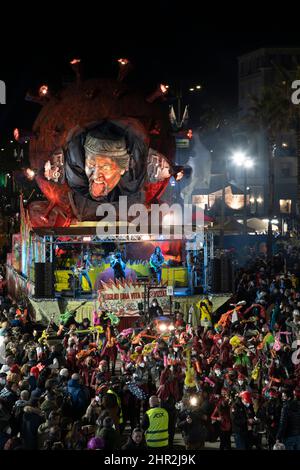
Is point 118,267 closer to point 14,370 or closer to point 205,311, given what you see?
point 205,311

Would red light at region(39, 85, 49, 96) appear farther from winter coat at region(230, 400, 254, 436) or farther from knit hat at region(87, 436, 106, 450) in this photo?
knit hat at region(87, 436, 106, 450)

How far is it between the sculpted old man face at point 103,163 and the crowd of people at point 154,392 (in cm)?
1260

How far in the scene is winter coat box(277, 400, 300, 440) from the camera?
12906mm

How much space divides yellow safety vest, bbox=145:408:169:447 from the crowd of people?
2 cm

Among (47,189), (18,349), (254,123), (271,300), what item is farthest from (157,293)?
(254,123)

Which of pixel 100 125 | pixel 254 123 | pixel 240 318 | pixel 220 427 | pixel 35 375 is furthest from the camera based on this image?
pixel 254 123

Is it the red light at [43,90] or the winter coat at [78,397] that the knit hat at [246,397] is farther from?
the red light at [43,90]

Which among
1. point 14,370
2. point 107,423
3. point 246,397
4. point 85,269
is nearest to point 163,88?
point 85,269

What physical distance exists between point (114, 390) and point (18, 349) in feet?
15.9

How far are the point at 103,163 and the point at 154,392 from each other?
19150 millimetres

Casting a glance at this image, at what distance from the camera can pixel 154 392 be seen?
53.1 feet

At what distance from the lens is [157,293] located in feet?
95.2

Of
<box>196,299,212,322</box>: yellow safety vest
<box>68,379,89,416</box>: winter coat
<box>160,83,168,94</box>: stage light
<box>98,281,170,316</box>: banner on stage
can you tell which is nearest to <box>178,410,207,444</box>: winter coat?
<box>68,379,89,416</box>: winter coat
